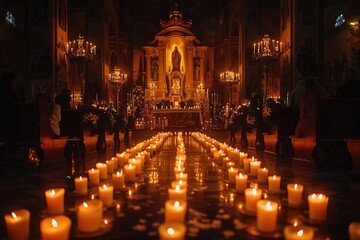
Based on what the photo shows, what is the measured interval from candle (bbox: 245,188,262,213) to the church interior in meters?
0.01

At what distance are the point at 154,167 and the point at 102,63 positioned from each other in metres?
15.4

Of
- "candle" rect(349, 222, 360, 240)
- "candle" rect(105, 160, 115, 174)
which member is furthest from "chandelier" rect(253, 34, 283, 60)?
"candle" rect(349, 222, 360, 240)

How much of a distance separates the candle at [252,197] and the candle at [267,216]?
37 cm

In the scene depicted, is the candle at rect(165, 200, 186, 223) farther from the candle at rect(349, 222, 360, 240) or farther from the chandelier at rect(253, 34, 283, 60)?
the chandelier at rect(253, 34, 283, 60)

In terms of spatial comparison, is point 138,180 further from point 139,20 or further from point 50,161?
point 139,20

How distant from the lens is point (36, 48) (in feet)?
Result: 47.3

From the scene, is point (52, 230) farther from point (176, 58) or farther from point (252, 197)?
point (176, 58)

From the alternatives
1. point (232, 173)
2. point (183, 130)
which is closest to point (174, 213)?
point (232, 173)

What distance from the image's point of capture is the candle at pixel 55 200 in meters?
2.81

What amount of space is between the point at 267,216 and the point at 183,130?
1988cm

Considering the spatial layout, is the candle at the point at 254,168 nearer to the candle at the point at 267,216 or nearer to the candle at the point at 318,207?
the candle at the point at 318,207

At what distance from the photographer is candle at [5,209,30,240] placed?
206cm

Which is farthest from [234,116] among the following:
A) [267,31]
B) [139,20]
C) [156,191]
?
[139,20]

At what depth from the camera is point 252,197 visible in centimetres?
272
